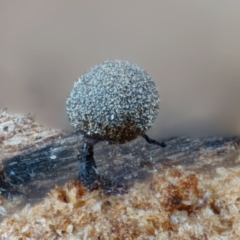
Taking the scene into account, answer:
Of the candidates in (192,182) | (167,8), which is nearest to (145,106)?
(192,182)

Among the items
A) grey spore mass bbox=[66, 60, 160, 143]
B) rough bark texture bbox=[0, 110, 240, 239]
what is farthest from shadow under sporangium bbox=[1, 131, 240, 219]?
grey spore mass bbox=[66, 60, 160, 143]

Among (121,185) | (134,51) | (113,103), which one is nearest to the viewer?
(113,103)

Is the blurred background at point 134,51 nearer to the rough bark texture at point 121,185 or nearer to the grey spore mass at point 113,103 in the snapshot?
the rough bark texture at point 121,185

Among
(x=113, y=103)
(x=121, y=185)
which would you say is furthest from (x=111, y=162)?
(x=113, y=103)

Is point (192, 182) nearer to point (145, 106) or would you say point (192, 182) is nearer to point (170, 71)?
point (145, 106)

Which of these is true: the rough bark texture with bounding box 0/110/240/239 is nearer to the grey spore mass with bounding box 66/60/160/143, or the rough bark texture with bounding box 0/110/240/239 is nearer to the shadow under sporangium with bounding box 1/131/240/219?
the shadow under sporangium with bounding box 1/131/240/219

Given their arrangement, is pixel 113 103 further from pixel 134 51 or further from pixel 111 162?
pixel 134 51
